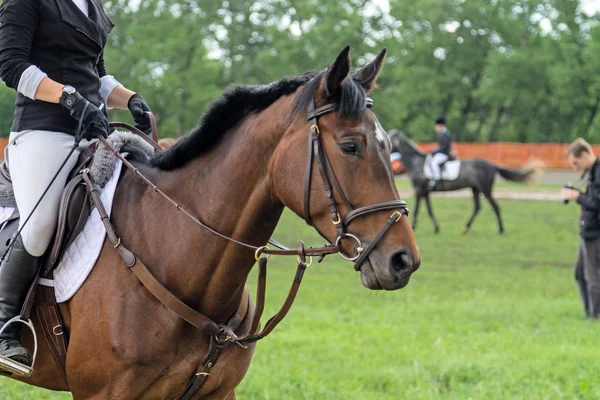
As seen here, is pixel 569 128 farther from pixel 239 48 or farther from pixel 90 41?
pixel 90 41

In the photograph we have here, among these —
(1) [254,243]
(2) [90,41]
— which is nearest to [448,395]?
(1) [254,243]

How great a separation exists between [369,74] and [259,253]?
0.95 meters

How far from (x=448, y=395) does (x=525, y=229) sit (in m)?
14.9

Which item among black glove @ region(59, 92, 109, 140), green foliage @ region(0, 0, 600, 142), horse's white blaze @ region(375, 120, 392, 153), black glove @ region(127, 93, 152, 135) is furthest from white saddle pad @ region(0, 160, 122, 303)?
green foliage @ region(0, 0, 600, 142)

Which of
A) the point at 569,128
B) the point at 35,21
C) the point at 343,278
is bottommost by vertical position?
the point at 569,128

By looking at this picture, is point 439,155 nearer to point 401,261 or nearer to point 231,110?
point 231,110

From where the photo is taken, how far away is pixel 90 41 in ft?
13.1

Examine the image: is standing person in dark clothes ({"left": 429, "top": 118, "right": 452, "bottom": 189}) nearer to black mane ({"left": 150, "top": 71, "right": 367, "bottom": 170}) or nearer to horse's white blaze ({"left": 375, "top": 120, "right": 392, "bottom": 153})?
black mane ({"left": 150, "top": 71, "right": 367, "bottom": 170})

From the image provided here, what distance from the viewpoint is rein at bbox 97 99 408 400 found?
3139 mm

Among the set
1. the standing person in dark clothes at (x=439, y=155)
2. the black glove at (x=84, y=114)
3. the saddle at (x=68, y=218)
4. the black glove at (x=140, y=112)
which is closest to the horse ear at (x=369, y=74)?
the black glove at (x=84, y=114)

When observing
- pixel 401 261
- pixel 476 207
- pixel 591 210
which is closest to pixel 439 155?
pixel 476 207

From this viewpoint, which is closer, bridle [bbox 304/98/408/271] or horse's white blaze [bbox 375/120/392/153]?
bridle [bbox 304/98/408/271]

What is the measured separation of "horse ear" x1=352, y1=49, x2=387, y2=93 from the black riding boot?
1781 mm

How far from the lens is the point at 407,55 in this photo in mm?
55969
